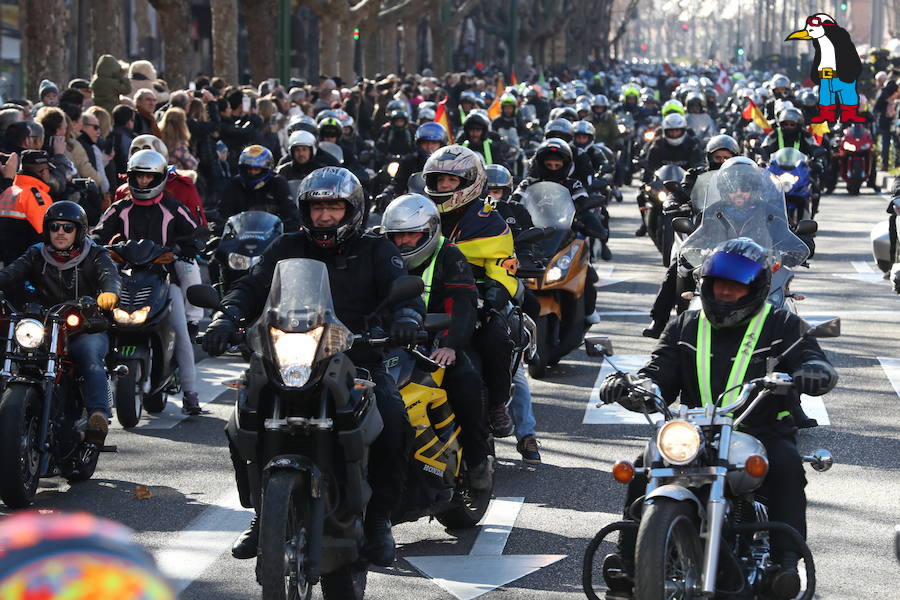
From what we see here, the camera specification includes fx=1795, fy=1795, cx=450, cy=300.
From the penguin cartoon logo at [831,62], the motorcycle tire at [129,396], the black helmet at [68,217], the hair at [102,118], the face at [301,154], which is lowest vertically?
the motorcycle tire at [129,396]

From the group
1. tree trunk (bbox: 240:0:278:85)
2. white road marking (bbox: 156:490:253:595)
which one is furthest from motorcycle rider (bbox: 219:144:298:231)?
tree trunk (bbox: 240:0:278:85)

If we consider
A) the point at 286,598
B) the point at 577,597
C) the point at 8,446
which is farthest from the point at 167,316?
the point at 286,598

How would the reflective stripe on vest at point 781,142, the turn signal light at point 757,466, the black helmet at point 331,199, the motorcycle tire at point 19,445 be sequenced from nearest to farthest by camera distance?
1. the turn signal light at point 757,466
2. the black helmet at point 331,199
3. the motorcycle tire at point 19,445
4. the reflective stripe on vest at point 781,142

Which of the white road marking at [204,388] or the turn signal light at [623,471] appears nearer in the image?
the turn signal light at [623,471]

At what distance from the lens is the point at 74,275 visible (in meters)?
9.23

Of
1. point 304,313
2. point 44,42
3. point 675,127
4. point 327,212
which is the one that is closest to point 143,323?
point 327,212

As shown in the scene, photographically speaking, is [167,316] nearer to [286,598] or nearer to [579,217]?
[579,217]

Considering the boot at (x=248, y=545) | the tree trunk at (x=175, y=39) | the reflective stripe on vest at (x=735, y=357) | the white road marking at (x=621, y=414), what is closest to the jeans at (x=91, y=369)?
A: the white road marking at (x=621, y=414)

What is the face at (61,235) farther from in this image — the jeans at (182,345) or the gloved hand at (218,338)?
the gloved hand at (218,338)

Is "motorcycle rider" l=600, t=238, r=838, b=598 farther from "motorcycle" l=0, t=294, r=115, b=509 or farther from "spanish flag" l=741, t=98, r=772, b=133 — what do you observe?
"spanish flag" l=741, t=98, r=772, b=133

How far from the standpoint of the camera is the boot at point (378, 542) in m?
6.14

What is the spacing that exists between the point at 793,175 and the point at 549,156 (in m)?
6.23

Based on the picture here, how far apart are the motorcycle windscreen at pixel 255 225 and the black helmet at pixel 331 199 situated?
654 cm

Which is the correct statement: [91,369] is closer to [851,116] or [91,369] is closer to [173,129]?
[173,129]
